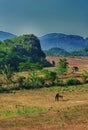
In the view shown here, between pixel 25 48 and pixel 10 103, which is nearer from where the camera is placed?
pixel 10 103

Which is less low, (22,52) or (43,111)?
(22,52)

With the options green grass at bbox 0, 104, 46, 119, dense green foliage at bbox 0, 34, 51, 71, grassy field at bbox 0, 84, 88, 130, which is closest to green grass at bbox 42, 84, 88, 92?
grassy field at bbox 0, 84, 88, 130

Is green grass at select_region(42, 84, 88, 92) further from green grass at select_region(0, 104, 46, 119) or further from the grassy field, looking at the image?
green grass at select_region(0, 104, 46, 119)

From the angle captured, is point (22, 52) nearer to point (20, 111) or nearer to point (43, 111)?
point (20, 111)

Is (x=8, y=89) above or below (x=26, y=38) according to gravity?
below

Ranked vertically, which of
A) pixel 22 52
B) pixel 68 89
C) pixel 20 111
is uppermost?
pixel 22 52

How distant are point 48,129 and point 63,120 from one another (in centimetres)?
474

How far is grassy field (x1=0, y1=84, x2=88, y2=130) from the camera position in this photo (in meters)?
39.9

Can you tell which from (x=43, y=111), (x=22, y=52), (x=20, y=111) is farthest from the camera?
(x=22, y=52)

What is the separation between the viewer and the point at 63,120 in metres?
42.3

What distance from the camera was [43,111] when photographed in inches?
1924

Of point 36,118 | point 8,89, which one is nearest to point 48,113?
point 36,118

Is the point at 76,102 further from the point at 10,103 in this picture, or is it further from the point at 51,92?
the point at 51,92

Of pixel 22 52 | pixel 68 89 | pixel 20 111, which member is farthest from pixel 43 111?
pixel 22 52
